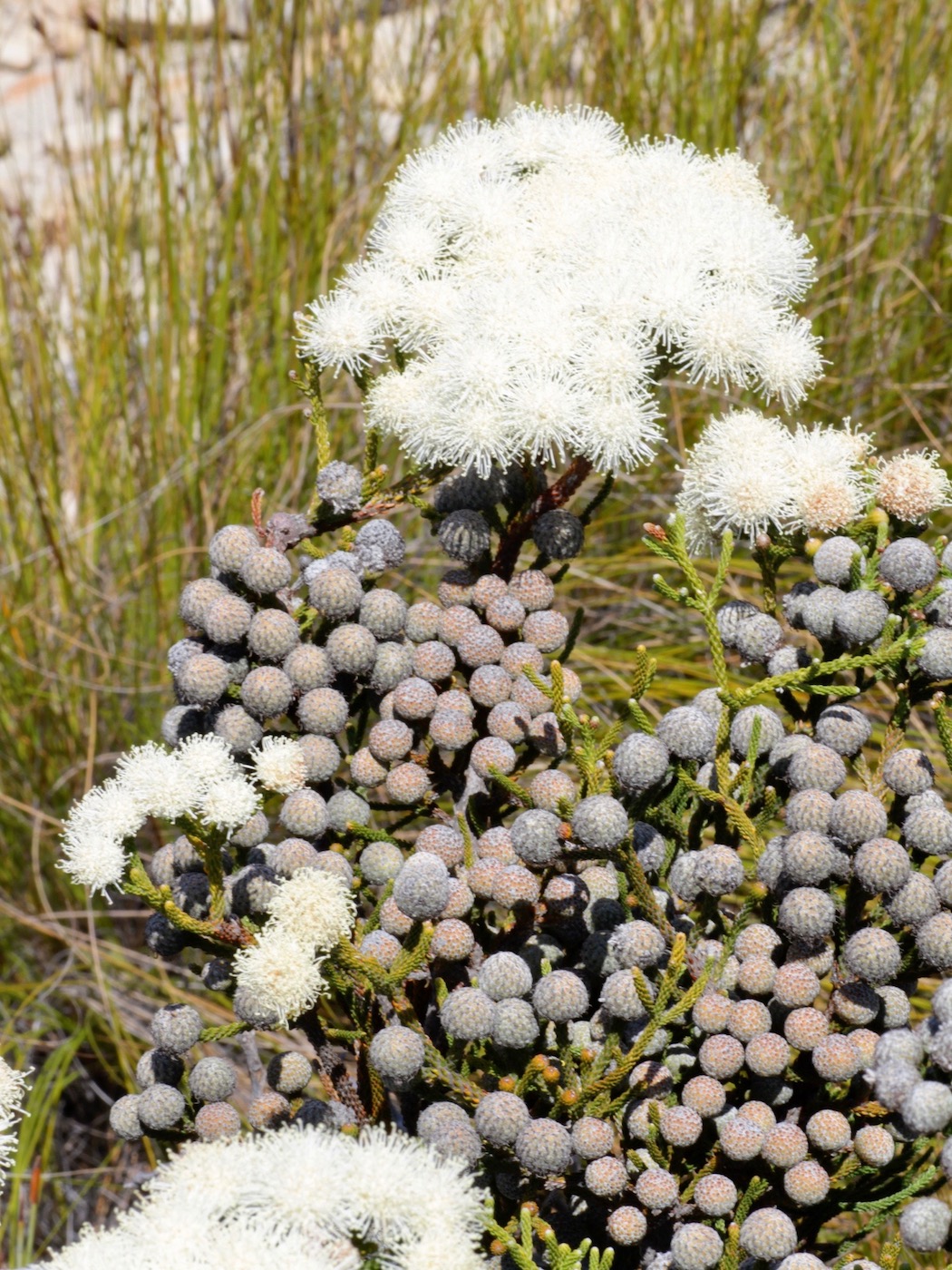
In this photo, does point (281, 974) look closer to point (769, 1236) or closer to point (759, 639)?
point (769, 1236)

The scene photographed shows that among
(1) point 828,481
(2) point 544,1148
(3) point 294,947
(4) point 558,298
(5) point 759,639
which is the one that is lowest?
(2) point 544,1148

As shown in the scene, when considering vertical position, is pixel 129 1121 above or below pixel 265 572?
below

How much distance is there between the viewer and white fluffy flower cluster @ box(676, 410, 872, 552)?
3.78 ft

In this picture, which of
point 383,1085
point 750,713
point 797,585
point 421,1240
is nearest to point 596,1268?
point 421,1240

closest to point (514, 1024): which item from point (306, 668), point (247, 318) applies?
point (306, 668)

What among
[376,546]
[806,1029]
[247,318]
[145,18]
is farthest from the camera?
[145,18]

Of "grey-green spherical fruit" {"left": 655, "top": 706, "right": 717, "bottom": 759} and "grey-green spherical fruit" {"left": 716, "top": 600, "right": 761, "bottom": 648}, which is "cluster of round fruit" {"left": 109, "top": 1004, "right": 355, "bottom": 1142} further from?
"grey-green spherical fruit" {"left": 716, "top": 600, "right": 761, "bottom": 648}

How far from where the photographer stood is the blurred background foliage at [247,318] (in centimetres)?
251

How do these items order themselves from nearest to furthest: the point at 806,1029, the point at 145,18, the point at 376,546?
1. the point at 806,1029
2. the point at 376,546
3. the point at 145,18

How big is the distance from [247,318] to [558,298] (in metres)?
1.67

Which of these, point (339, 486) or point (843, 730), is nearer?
point (843, 730)

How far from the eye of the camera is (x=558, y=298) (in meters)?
1.23

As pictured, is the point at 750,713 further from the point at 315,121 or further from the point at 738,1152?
the point at 315,121

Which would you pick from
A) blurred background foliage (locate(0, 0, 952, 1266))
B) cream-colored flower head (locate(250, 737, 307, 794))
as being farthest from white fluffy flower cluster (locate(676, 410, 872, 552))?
blurred background foliage (locate(0, 0, 952, 1266))
